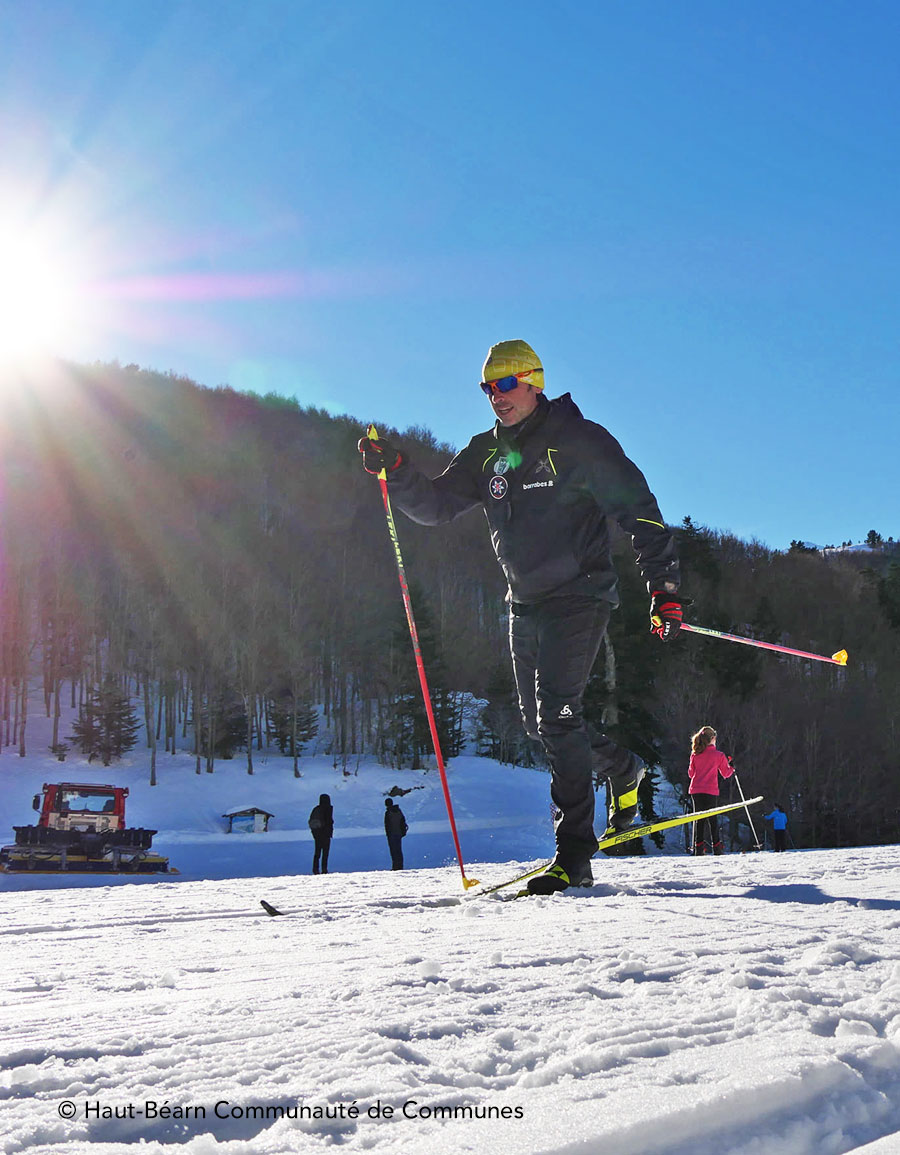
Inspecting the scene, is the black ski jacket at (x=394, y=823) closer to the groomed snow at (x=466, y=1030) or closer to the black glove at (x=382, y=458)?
the black glove at (x=382, y=458)

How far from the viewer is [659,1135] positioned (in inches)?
31.4

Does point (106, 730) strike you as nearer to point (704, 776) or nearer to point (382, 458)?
point (704, 776)

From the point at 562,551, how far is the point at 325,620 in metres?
51.4

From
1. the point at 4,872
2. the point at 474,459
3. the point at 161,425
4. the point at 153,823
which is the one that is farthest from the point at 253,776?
the point at 161,425

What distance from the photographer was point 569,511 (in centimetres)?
359

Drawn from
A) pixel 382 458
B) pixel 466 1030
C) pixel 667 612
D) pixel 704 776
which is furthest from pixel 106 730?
pixel 466 1030

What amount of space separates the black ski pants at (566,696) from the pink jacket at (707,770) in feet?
21.6

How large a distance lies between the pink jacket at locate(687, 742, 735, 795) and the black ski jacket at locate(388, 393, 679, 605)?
6.65m

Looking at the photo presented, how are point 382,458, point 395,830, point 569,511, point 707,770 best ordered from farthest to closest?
point 395,830 < point 707,770 < point 382,458 < point 569,511

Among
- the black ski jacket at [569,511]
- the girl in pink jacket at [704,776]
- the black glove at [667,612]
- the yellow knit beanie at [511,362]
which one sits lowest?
the girl in pink jacket at [704,776]

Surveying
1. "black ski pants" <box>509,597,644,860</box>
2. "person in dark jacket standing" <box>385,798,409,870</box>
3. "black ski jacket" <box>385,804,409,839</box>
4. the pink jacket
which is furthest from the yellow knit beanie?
"black ski jacket" <box>385,804,409,839</box>

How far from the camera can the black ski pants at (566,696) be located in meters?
3.39

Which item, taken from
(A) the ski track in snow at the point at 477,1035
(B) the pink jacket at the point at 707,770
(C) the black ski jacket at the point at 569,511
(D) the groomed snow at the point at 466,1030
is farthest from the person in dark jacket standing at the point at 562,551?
(B) the pink jacket at the point at 707,770

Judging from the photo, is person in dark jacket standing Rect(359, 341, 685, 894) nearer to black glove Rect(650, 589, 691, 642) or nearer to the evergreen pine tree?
black glove Rect(650, 589, 691, 642)
